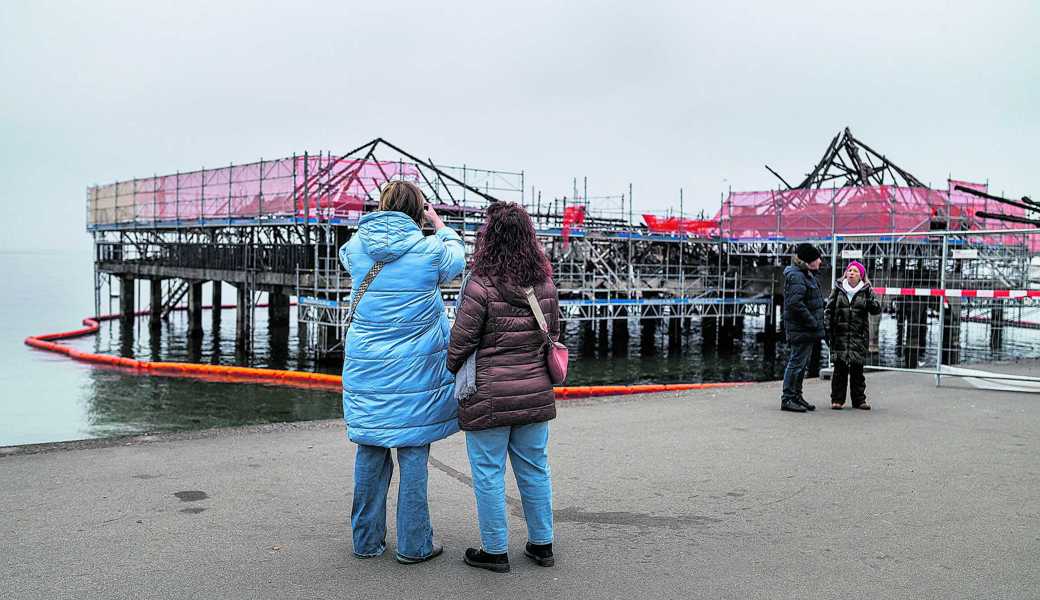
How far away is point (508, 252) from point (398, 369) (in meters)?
0.76

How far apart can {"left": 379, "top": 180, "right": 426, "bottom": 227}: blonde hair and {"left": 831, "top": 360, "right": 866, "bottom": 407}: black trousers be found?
567 centimetres

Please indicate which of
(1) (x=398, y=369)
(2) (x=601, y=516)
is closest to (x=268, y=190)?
(2) (x=601, y=516)

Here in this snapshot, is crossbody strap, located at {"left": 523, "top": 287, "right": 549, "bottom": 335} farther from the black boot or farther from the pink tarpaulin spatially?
the pink tarpaulin

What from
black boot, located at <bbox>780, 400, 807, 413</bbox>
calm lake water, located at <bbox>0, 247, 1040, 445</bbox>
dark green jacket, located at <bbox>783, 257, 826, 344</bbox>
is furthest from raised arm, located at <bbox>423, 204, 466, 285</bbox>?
calm lake water, located at <bbox>0, 247, 1040, 445</bbox>

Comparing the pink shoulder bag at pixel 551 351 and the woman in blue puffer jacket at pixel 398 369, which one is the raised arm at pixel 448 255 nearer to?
the woman in blue puffer jacket at pixel 398 369

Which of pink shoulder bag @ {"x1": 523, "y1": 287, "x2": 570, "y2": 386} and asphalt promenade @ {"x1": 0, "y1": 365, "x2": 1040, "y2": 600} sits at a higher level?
pink shoulder bag @ {"x1": 523, "y1": 287, "x2": 570, "y2": 386}

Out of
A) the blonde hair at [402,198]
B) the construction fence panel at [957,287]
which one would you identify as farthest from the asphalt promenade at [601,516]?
the construction fence panel at [957,287]

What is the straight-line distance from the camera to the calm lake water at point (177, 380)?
13.6 metres

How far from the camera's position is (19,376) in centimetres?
1948

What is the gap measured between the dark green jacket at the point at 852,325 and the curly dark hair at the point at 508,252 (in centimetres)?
536

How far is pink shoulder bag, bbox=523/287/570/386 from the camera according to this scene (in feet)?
13.1

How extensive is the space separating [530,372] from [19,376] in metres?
19.4

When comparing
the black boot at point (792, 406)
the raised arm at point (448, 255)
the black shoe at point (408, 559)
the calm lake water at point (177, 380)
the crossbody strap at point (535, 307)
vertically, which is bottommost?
the calm lake water at point (177, 380)

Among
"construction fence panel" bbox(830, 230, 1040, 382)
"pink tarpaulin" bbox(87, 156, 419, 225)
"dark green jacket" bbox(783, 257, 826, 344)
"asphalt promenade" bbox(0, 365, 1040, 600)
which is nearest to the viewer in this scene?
"asphalt promenade" bbox(0, 365, 1040, 600)
